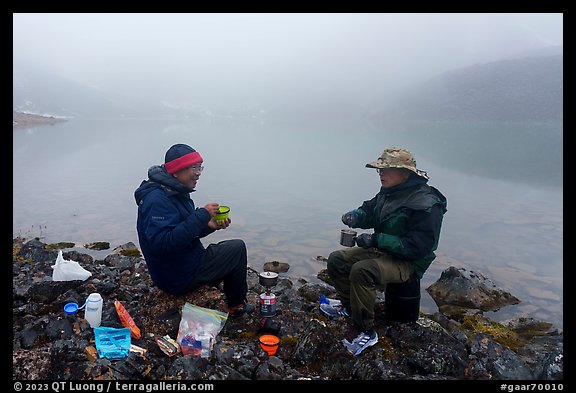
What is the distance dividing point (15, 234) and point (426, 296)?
16008 millimetres

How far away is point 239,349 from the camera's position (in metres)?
5.26

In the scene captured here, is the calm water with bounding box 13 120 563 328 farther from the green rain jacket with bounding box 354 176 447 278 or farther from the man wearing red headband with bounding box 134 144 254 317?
the man wearing red headband with bounding box 134 144 254 317

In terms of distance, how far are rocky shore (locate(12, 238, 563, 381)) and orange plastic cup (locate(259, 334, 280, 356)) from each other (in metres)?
0.08

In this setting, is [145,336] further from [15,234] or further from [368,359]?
[15,234]

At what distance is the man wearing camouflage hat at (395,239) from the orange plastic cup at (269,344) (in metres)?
1.09

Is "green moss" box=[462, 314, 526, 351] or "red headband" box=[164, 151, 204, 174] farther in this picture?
"green moss" box=[462, 314, 526, 351]

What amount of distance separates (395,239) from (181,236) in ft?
10.7

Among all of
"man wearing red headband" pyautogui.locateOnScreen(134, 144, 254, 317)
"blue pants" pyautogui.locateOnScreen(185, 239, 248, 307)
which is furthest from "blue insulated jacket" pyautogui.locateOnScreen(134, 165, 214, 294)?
"blue pants" pyautogui.locateOnScreen(185, 239, 248, 307)

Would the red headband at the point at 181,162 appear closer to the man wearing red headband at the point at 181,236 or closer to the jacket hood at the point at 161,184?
the man wearing red headband at the point at 181,236

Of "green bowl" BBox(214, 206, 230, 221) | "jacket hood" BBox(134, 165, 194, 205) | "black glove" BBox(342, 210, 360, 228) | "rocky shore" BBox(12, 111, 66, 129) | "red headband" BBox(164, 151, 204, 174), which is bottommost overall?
"black glove" BBox(342, 210, 360, 228)

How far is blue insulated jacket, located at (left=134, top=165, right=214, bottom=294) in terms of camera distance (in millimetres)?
5188

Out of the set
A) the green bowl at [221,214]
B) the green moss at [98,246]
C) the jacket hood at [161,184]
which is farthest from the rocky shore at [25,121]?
the green bowl at [221,214]

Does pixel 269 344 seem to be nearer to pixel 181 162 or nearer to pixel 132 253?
pixel 181 162

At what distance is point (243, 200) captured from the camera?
22.9m
